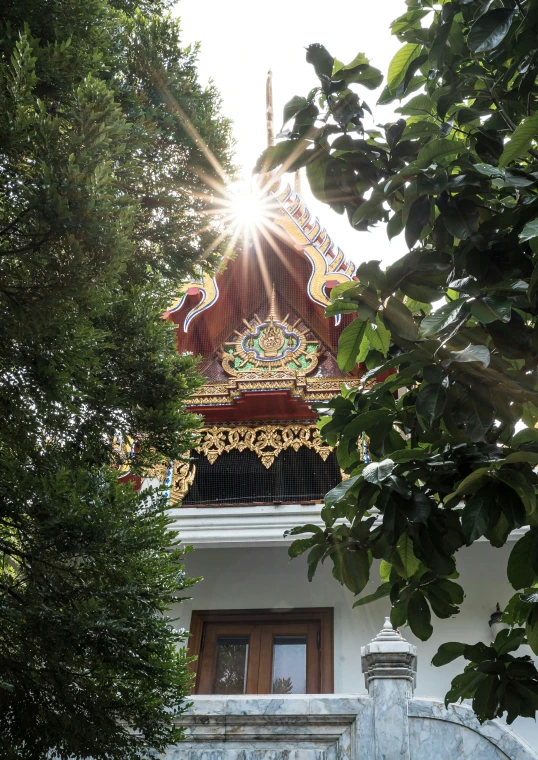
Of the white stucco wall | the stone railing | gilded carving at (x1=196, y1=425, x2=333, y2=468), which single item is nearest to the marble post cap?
the stone railing

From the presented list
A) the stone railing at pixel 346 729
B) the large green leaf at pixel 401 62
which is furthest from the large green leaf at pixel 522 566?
the stone railing at pixel 346 729

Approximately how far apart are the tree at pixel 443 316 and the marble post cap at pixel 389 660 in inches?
71.7

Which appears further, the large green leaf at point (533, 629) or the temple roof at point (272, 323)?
the temple roof at point (272, 323)

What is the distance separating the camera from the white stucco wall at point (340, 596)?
6.62 m

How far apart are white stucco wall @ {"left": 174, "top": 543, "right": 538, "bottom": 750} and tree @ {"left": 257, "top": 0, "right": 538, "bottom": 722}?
3.72m

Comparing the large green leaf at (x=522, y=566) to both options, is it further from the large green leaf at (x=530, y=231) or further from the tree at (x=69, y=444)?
the tree at (x=69, y=444)

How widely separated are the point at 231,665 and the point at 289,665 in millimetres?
515

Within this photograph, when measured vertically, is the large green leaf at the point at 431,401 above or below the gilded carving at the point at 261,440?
below

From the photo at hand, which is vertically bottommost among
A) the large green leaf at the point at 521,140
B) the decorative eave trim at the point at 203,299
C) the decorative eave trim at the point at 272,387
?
the large green leaf at the point at 521,140

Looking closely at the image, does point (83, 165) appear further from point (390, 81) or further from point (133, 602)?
point (133, 602)

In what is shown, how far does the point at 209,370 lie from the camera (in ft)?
25.7

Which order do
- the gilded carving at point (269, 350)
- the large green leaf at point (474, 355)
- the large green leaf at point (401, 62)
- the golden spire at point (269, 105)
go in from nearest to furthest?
the large green leaf at point (474, 355)
the large green leaf at point (401, 62)
the gilded carving at point (269, 350)
the golden spire at point (269, 105)

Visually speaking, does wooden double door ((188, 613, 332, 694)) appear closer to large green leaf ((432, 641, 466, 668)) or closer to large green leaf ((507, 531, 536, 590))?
large green leaf ((432, 641, 466, 668))

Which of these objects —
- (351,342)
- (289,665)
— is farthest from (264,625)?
(351,342)
